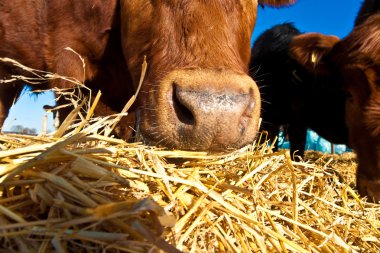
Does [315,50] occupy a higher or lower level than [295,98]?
higher

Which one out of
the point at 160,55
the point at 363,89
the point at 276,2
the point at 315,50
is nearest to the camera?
the point at 160,55

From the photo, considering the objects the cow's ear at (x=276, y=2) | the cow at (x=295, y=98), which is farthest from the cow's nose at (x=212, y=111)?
the cow at (x=295, y=98)

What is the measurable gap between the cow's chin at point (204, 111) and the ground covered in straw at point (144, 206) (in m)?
0.10

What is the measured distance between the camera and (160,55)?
6.88 ft

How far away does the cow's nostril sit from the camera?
173 cm

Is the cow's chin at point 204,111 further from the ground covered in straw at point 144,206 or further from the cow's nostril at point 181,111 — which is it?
the ground covered in straw at point 144,206

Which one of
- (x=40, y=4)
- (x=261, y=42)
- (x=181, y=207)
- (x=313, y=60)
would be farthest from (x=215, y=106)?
(x=261, y=42)

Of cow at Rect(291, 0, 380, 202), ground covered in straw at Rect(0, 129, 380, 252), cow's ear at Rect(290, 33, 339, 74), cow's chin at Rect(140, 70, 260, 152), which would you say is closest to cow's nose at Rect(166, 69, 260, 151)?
cow's chin at Rect(140, 70, 260, 152)

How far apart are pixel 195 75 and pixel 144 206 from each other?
2.69 feet

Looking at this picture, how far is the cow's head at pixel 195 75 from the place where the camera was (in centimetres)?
167

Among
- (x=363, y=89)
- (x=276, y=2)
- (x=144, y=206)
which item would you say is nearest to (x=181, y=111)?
(x=144, y=206)

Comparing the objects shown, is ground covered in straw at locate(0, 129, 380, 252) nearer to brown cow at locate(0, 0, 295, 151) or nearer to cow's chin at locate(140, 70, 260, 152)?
cow's chin at locate(140, 70, 260, 152)

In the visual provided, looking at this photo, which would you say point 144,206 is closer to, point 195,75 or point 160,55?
point 195,75

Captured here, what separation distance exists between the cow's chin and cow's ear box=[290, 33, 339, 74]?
10.1ft
